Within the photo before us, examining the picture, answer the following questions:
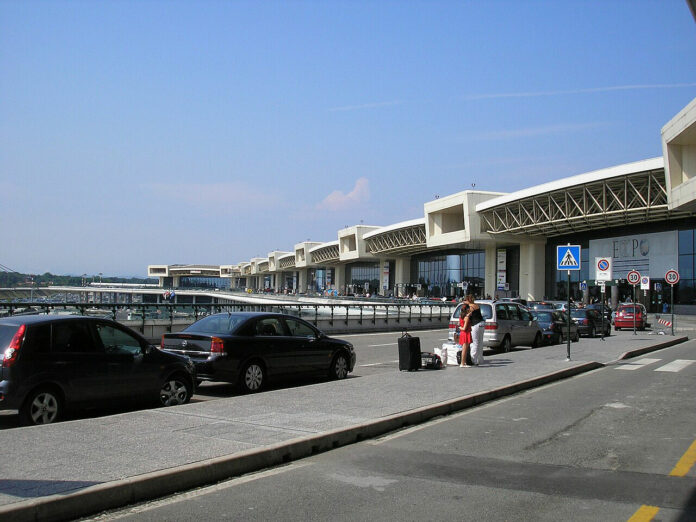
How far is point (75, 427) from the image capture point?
7730 millimetres

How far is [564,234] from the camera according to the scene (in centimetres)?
6581

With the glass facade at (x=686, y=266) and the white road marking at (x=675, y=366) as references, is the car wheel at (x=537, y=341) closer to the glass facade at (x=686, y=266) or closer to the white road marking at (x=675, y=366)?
the white road marking at (x=675, y=366)

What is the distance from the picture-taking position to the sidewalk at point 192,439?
5430mm

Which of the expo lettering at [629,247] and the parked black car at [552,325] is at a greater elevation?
the expo lettering at [629,247]

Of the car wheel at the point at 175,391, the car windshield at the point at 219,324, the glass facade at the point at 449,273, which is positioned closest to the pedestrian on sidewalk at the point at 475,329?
the car windshield at the point at 219,324

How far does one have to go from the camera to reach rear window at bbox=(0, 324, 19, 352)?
27.4ft

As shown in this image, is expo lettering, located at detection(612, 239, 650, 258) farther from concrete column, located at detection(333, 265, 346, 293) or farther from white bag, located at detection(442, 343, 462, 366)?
concrete column, located at detection(333, 265, 346, 293)

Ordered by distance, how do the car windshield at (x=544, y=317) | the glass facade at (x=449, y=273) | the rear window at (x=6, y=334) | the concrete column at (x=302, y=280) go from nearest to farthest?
the rear window at (x=6, y=334) < the car windshield at (x=544, y=317) < the glass facade at (x=449, y=273) < the concrete column at (x=302, y=280)

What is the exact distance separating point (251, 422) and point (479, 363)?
906 centimetres

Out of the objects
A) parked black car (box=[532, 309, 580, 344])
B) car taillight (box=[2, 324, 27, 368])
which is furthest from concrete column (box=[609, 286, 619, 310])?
car taillight (box=[2, 324, 27, 368])

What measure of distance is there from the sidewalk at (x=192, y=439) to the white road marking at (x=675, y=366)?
6208mm

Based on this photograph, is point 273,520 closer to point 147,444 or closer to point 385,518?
point 385,518

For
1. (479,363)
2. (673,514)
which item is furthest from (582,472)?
(479,363)

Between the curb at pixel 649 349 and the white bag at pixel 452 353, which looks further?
the curb at pixel 649 349
